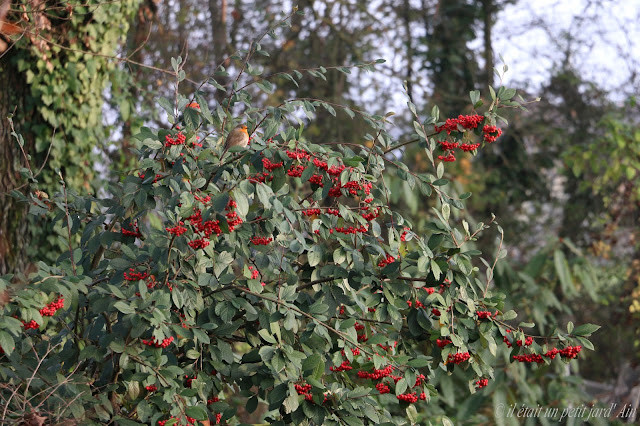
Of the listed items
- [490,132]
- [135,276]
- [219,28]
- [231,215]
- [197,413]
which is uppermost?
[219,28]

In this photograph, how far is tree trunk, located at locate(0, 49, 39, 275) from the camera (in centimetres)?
431

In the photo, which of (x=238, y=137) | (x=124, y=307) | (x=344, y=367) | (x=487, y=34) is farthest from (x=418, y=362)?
(x=487, y=34)

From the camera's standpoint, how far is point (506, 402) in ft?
17.4

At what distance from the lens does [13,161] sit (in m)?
4.35

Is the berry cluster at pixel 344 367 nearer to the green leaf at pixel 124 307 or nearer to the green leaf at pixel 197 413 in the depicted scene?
the green leaf at pixel 197 413

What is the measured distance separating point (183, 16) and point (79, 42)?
3.05 metres

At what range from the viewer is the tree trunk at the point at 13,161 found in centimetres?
431

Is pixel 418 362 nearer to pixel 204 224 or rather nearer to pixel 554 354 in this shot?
pixel 554 354

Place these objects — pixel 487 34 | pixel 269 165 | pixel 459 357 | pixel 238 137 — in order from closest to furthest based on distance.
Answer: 1. pixel 269 165
2. pixel 459 357
3. pixel 238 137
4. pixel 487 34

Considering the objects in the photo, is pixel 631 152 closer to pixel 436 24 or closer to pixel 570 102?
pixel 570 102

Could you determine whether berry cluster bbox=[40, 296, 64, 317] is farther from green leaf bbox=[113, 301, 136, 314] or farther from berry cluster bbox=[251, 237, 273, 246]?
berry cluster bbox=[251, 237, 273, 246]

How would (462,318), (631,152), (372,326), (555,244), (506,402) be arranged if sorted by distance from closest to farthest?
(462,318)
(372,326)
(506,402)
(555,244)
(631,152)

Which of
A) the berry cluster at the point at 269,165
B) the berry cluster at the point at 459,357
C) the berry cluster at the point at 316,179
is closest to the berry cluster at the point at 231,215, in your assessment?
the berry cluster at the point at 269,165

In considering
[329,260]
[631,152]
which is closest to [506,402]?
[631,152]
